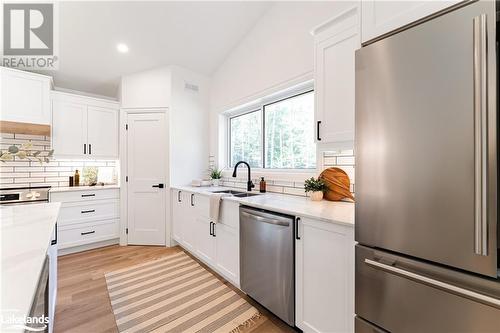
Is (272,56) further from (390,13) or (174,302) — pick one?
(174,302)

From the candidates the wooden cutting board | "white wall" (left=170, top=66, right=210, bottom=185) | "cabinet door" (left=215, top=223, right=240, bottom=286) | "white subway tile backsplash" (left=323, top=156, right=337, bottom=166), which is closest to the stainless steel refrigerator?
the wooden cutting board

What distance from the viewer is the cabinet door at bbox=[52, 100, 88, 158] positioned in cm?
333

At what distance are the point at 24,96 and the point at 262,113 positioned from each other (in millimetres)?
3184

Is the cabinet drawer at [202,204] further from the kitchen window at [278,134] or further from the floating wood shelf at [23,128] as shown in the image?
the floating wood shelf at [23,128]

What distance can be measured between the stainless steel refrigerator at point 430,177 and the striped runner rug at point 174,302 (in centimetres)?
114

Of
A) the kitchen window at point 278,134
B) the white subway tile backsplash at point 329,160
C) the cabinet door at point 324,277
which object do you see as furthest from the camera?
the kitchen window at point 278,134

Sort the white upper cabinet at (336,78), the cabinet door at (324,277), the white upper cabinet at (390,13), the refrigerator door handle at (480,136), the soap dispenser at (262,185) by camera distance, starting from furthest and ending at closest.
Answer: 1. the soap dispenser at (262,185)
2. the white upper cabinet at (336,78)
3. the cabinet door at (324,277)
4. the white upper cabinet at (390,13)
5. the refrigerator door handle at (480,136)

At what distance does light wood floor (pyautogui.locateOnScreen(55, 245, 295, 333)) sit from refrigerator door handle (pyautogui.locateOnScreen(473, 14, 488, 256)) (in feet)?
4.82

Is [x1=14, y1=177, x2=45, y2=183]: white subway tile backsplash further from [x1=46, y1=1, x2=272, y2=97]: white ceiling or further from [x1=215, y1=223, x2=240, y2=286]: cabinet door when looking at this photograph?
[x1=215, y1=223, x2=240, y2=286]: cabinet door

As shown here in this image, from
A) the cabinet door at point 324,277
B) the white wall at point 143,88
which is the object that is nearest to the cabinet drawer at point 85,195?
the white wall at point 143,88

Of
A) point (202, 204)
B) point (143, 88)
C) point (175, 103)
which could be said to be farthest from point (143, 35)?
point (202, 204)

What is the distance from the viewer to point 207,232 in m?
2.66

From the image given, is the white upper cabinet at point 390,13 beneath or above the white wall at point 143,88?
beneath

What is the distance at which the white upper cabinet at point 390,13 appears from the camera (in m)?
1.01
